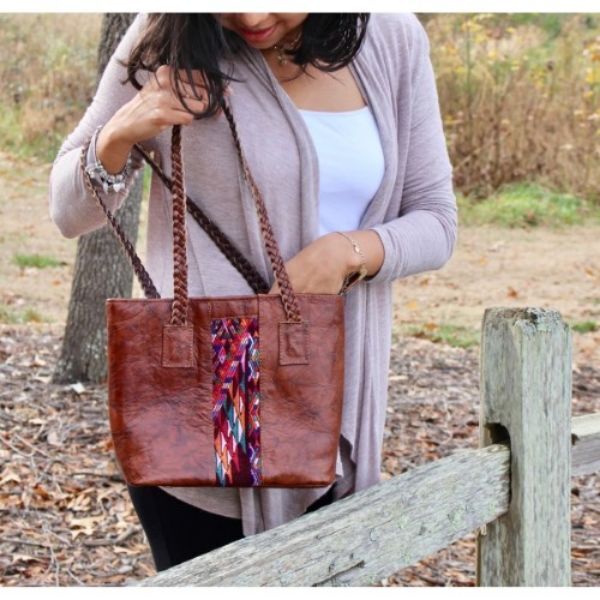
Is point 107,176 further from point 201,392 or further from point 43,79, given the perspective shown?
point 43,79

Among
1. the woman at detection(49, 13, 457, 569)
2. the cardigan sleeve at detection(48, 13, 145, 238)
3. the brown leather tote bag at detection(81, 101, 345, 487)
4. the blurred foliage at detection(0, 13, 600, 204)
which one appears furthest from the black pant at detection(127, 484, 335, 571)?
the blurred foliage at detection(0, 13, 600, 204)

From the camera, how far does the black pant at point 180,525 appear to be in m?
1.72

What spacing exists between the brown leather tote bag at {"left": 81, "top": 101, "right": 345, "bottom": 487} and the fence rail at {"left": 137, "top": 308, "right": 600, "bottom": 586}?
0.11 m

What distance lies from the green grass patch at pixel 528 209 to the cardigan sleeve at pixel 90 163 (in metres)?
8.27

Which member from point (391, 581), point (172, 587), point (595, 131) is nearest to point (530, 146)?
point (595, 131)

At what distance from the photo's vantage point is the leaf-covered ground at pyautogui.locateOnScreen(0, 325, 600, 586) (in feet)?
11.5

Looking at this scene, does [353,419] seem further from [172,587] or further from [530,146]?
[530,146]

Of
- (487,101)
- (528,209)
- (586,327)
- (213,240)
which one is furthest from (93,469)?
(487,101)

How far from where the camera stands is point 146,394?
153 cm

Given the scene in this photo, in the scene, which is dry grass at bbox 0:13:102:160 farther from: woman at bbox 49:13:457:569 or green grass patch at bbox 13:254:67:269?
woman at bbox 49:13:457:569

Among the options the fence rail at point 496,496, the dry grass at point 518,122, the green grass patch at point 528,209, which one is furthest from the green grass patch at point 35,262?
the fence rail at point 496,496

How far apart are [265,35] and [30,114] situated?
9633mm

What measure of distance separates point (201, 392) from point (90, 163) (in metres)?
0.38

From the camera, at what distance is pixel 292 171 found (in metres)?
1.62
